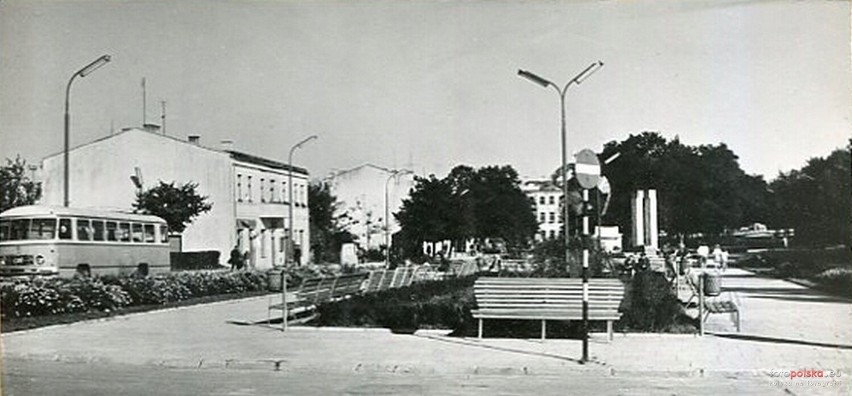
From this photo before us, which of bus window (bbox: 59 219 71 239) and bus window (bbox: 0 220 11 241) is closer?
bus window (bbox: 0 220 11 241)

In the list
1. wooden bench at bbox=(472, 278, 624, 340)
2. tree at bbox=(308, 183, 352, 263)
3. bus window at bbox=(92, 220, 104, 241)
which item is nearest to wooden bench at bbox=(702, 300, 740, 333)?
wooden bench at bbox=(472, 278, 624, 340)

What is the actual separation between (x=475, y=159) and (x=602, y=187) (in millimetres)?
4184

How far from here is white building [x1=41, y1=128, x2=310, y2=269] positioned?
16.9 m

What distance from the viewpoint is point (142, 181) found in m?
21.6

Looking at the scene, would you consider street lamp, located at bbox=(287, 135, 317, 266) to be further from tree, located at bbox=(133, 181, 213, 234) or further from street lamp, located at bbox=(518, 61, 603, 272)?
street lamp, located at bbox=(518, 61, 603, 272)

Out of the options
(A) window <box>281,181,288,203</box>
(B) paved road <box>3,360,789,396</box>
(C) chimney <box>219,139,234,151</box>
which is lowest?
(B) paved road <box>3,360,789,396</box>

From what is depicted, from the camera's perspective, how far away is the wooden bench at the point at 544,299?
1264cm

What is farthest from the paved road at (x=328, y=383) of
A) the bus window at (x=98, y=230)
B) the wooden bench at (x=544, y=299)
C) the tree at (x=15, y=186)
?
the bus window at (x=98, y=230)

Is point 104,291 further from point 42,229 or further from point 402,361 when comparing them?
point 402,361

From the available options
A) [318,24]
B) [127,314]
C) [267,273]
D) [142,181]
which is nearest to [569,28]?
[318,24]

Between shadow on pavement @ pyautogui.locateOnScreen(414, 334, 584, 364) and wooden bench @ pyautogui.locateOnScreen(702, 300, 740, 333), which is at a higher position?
wooden bench @ pyautogui.locateOnScreen(702, 300, 740, 333)

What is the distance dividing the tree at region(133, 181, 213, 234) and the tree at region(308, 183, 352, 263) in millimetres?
2375

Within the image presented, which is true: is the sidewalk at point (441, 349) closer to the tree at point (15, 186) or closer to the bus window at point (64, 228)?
the tree at point (15, 186)

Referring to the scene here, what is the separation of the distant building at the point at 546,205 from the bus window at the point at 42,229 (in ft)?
25.9
